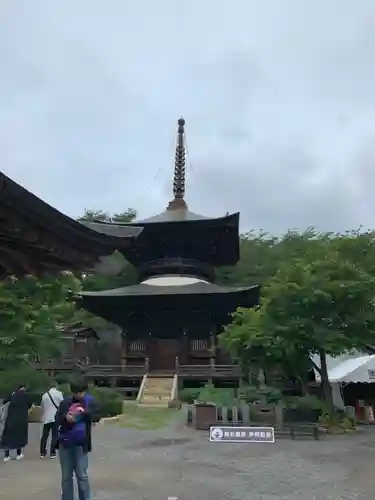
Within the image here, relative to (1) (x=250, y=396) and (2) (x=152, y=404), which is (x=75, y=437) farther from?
(2) (x=152, y=404)

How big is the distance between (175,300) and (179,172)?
39.4ft

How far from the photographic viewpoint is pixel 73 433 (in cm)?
643

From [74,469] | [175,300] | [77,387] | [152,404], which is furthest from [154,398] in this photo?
[77,387]

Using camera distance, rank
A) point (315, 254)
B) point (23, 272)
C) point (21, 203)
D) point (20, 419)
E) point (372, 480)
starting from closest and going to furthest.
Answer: point (21, 203) < point (23, 272) < point (372, 480) < point (20, 419) < point (315, 254)

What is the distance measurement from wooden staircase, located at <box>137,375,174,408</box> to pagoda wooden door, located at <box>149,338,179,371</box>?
7.46 ft

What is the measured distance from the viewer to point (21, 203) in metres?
4.07

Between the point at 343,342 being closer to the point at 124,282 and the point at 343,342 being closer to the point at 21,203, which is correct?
the point at 21,203

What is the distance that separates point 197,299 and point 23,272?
77.3 feet

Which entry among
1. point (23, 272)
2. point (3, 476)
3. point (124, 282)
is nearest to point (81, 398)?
point (23, 272)

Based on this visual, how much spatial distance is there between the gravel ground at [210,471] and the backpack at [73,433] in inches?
92.9

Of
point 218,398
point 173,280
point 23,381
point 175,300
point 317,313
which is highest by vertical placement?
point 173,280

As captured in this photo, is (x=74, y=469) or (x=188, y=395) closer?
(x=74, y=469)

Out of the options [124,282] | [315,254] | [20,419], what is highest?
[124,282]

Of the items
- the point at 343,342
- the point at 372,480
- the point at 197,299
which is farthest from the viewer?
the point at 197,299
